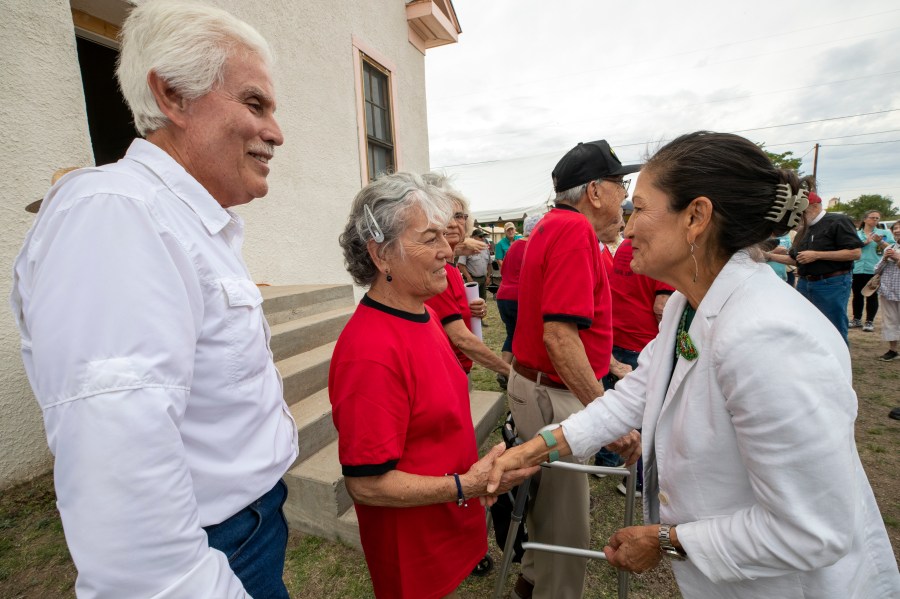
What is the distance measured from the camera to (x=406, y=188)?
5.54ft

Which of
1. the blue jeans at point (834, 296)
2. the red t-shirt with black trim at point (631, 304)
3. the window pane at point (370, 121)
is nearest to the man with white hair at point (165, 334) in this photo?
the red t-shirt with black trim at point (631, 304)

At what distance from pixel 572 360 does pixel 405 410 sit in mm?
1026

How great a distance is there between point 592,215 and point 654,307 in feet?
4.58

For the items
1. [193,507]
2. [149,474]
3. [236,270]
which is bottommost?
[193,507]

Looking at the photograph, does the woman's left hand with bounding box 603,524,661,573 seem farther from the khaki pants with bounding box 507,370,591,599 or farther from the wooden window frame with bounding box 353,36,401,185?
the wooden window frame with bounding box 353,36,401,185

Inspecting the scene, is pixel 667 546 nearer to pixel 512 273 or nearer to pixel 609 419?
pixel 609 419

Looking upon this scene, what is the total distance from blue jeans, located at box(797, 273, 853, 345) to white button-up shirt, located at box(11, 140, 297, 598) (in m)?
7.01

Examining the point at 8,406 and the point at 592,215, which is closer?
the point at 592,215

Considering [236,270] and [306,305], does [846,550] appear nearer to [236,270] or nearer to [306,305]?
[236,270]

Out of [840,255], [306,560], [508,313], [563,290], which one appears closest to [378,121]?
[508,313]

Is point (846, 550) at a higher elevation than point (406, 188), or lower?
lower

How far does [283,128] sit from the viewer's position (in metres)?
4.86

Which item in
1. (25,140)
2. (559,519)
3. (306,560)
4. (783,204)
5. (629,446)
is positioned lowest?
(306,560)

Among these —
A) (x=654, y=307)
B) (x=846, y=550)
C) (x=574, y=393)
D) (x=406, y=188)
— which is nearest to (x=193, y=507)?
(x=406, y=188)
